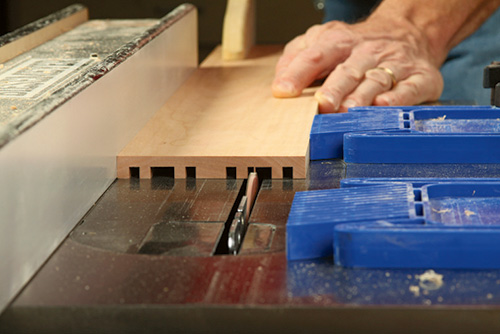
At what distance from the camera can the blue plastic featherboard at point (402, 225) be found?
84 centimetres

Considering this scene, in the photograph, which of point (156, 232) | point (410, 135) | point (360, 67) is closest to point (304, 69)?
point (360, 67)

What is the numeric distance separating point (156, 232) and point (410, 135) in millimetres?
493

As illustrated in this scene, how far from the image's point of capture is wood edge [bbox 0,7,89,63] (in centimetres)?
154

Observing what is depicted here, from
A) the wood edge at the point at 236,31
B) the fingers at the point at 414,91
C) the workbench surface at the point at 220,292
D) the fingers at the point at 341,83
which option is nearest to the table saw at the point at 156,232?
the workbench surface at the point at 220,292

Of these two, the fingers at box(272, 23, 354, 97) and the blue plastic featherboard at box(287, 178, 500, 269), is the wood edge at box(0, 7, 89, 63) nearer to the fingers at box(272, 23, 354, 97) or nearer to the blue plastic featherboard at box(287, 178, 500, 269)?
the fingers at box(272, 23, 354, 97)

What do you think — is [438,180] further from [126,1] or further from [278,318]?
[126,1]

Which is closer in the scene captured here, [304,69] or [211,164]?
[211,164]

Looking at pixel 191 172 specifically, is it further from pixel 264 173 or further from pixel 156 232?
pixel 156 232

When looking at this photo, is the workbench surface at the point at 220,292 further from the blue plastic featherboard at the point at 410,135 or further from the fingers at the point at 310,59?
the fingers at the point at 310,59

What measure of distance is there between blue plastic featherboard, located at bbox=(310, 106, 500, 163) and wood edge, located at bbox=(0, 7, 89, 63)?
2.20ft

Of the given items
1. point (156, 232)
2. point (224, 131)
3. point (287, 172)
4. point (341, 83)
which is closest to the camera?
point (156, 232)

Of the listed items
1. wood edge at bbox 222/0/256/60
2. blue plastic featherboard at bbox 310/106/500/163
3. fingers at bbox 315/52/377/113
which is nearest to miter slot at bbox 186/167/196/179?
blue plastic featherboard at bbox 310/106/500/163

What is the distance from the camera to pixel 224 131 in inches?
55.0

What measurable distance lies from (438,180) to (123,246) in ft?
1.54
